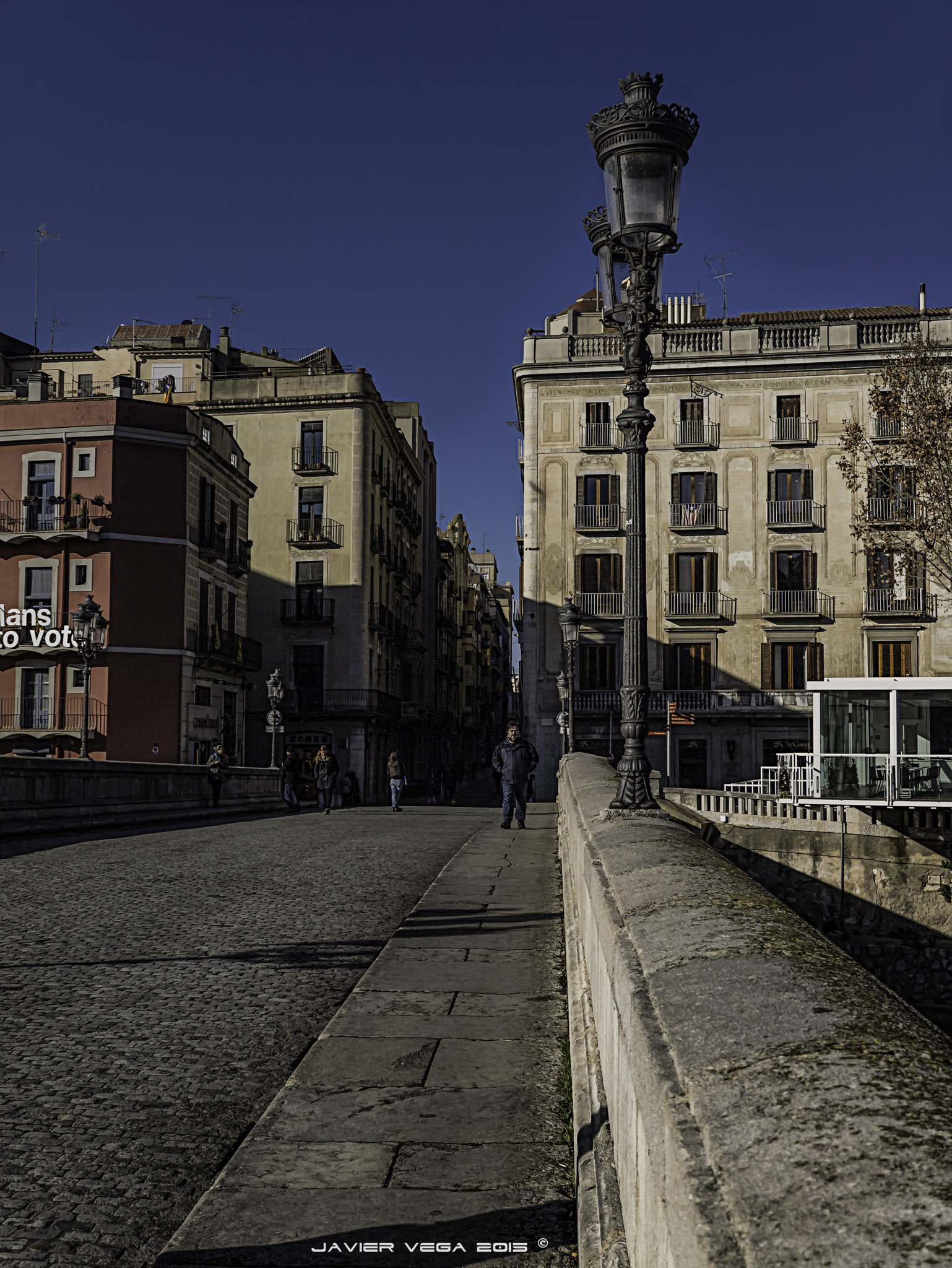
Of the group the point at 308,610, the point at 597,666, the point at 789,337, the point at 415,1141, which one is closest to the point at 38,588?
the point at 308,610

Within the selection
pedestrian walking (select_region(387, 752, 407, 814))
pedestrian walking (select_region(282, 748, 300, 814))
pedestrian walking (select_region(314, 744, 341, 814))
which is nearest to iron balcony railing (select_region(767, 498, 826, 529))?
pedestrian walking (select_region(387, 752, 407, 814))

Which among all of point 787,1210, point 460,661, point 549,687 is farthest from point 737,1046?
point 460,661

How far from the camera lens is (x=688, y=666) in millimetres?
42469

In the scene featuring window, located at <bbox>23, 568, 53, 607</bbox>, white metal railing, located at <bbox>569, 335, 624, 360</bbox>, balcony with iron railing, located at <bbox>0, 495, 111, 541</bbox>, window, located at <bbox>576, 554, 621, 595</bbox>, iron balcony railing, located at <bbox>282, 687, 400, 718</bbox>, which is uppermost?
white metal railing, located at <bbox>569, 335, 624, 360</bbox>

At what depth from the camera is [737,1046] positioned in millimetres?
1866

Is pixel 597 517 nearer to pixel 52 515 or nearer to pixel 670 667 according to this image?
pixel 670 667

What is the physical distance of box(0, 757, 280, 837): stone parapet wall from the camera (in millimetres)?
19125

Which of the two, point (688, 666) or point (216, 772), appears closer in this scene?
point (216, 772)

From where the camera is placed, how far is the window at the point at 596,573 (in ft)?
141

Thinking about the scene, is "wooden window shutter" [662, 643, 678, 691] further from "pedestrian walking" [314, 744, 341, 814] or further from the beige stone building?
"pedestrian walking" [314, 744, 341, 814]

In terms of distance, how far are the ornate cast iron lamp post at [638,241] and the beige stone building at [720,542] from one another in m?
31.9

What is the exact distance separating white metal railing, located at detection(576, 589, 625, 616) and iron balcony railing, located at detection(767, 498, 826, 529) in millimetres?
6186

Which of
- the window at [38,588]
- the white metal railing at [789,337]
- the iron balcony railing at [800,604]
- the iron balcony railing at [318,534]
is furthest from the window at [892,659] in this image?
the window at [38,588]

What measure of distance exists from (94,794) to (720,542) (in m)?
26.9
